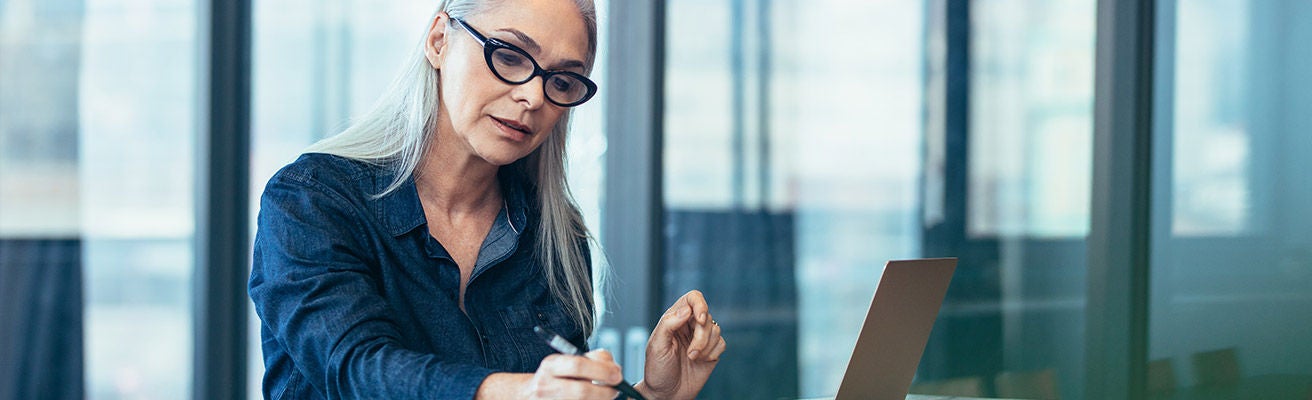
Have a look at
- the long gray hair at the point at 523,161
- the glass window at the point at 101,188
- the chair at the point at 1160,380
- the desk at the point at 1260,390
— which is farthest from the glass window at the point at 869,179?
the long gray hair at the point at 523,161

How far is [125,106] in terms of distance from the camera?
220 centimetres

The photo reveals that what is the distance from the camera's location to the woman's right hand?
37.7 inches

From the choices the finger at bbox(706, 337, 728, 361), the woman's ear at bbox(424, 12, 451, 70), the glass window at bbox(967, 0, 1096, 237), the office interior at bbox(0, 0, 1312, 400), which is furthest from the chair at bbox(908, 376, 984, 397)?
the woman's ear at bbox(424, 12, 451, 70)

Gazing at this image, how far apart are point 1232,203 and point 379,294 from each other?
9.63ft

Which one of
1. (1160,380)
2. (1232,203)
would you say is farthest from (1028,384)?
(1232,203)

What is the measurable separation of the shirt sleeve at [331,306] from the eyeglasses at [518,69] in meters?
0.24

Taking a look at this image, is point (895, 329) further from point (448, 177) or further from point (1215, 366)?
point (1215, 366)

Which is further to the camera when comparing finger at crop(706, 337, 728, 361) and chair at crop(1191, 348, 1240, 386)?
chair at crop(1191, 348, 1240, 386)

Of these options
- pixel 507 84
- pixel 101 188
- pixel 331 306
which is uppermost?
pixel 507 84

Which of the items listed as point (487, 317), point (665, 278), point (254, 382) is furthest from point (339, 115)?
point (487, 317)

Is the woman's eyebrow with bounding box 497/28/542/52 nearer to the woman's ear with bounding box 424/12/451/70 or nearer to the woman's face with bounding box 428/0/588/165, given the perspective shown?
the woman's face with bounding box 428/0/588/165

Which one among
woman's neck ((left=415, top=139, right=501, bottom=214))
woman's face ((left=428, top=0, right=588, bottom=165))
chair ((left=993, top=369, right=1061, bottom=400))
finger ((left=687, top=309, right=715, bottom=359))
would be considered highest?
woman's face ((left=428, top=0, right=588, bottom=165))

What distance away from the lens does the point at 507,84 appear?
4.18ft

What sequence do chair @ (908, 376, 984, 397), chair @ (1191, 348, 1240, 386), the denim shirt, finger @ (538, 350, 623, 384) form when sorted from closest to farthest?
1. finger @ (538, 350, 623, 384)
2. the denim shirt
3. chair @ (1191, 348, 1240, 386)
4. chair @ (908, 376, 984, 397)
